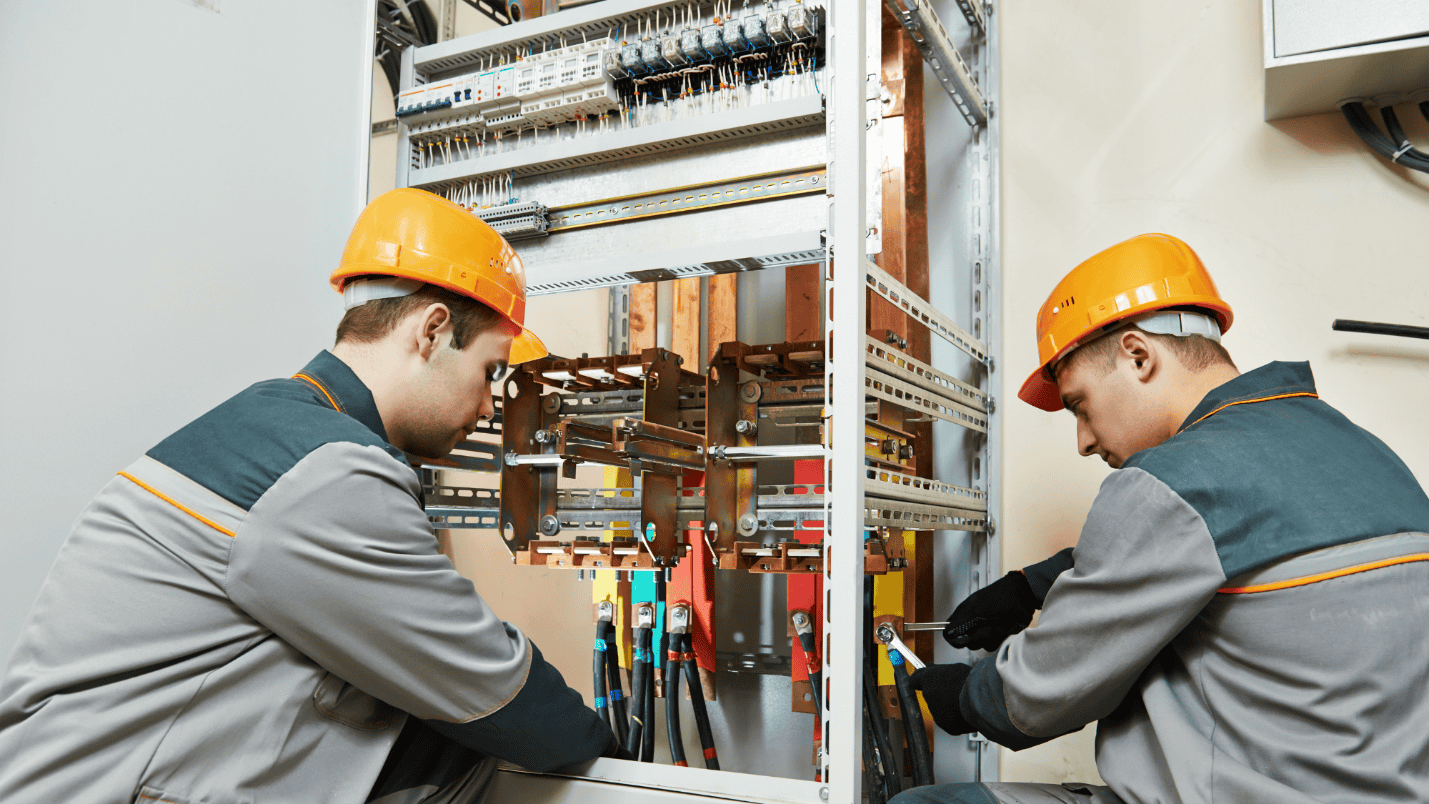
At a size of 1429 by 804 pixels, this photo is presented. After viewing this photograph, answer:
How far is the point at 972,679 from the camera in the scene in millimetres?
1341

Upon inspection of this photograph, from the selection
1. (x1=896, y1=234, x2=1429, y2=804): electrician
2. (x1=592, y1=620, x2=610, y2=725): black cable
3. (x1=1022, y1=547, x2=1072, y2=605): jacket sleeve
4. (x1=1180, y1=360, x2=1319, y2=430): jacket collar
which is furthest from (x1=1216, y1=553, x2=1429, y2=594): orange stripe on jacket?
(x1=592, y1=620, x2=610, y2=725): black cable

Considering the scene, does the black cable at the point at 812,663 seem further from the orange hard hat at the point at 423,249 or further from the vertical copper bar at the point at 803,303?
the orange hard hat at the point at 423,249

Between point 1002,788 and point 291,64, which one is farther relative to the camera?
point 291,64

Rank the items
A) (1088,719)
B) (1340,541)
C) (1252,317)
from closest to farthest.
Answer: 1. (1340,541)
2. (1088,719)
3. (1252,317)

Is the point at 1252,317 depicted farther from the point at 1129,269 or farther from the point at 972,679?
the point at 972,679

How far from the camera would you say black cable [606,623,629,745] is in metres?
1.86

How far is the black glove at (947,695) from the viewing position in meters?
1.41

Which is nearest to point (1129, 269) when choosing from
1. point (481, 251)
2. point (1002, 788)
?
point (1002, 788)

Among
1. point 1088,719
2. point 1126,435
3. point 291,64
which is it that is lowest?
point 1088,719

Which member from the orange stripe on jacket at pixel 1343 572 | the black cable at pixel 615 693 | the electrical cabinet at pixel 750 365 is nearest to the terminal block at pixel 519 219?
the electrical cabinet at pixel 750 365

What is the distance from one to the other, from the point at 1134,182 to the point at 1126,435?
35.7 inches

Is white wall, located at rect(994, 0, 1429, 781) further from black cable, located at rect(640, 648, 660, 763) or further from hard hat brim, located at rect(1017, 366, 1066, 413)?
black cable, located at rect(640, 648, 660, 763)

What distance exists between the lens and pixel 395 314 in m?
1.33

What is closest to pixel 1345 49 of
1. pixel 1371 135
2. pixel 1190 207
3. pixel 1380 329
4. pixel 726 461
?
pixel 1371 135
